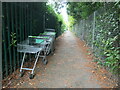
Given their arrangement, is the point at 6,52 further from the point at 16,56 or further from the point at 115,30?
the point at 115,30

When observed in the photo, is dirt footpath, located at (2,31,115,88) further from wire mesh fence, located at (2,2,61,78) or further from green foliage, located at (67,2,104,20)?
green foliage, located at (67,2,104,20)

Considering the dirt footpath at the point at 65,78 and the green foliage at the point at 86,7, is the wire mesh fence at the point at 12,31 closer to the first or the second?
the dirt footpath at the point at 65,78

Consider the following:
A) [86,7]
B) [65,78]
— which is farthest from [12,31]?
[86,7]

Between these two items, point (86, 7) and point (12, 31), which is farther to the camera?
point (86, 7)

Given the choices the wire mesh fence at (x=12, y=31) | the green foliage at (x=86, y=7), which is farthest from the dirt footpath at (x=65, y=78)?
the green foliage at (x=86, y=7)

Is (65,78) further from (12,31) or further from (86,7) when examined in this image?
(86,7)

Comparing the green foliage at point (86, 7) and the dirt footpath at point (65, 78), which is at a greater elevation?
the green foliage at point (86, 7)

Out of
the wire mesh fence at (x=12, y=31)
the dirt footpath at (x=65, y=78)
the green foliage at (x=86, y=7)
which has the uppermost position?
the green foliage at (x=86, y=7)

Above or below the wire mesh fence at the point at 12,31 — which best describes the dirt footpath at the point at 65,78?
below

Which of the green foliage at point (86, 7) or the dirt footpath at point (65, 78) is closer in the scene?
the dirt footpath at point (65, 78)

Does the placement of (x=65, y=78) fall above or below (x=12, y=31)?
below

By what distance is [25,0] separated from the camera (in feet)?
12.5

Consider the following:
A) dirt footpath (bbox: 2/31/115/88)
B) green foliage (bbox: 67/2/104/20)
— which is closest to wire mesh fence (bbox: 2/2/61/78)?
dirt footpath (bbox: 2/31/115/88)

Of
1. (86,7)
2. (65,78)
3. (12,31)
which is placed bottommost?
(65,78)
